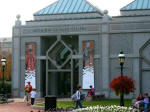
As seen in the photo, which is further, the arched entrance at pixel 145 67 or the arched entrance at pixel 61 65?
the arched entrance at pixel 61 65

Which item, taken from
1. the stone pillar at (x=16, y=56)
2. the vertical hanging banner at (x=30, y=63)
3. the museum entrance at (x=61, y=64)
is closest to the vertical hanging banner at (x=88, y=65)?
the museum entrance at (x=61, y=64)

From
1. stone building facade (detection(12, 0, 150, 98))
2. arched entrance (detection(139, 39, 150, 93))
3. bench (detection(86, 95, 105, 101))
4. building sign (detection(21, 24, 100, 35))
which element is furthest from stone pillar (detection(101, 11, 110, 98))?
arched entrance (detection(139, 39, 150, 93))

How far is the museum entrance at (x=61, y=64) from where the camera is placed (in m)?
41.4

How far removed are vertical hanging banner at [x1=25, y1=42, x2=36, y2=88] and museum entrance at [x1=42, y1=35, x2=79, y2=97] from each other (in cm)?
147

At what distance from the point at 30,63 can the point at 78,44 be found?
5.61 metres

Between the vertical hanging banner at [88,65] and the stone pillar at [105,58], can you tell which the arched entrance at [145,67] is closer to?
the stone pillar at [105,58]

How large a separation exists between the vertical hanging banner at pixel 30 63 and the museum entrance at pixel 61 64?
4.83 feet

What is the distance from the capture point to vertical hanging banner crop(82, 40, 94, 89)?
131 feet

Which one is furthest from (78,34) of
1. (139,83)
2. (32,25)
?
(139,83)

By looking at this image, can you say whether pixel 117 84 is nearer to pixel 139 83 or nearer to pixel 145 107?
pixel 145 107

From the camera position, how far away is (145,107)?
23.4 meters

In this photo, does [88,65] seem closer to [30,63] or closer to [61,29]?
[61,29]

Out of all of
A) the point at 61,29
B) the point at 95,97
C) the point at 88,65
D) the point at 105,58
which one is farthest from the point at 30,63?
the point at 95,97

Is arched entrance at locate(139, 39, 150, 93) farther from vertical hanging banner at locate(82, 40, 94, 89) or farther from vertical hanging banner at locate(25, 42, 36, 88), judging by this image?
vertical hanging banner at locate(25, 42, 36, 88)
